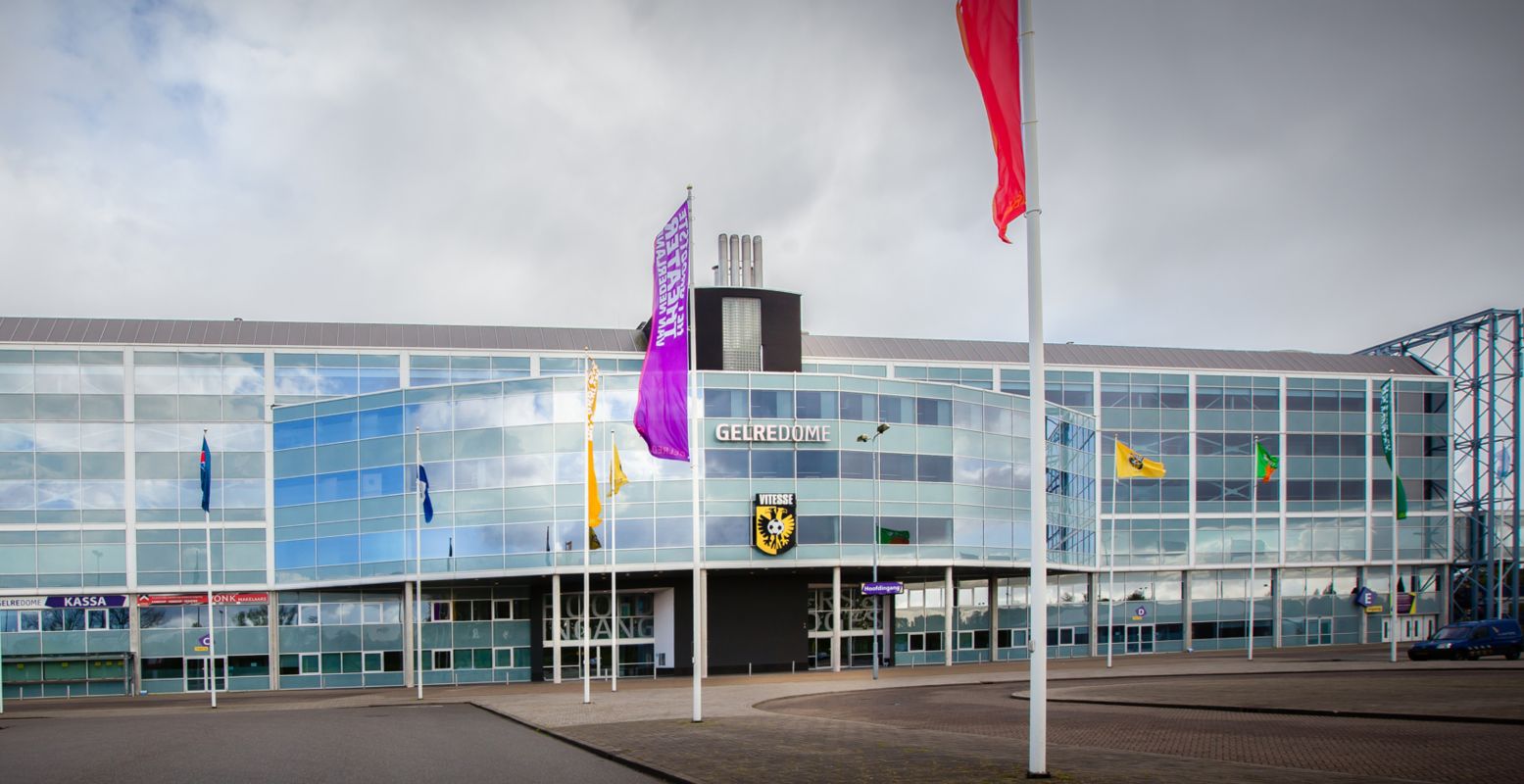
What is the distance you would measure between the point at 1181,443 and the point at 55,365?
209ft

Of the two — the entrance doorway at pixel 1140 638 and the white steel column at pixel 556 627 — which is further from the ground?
the white steel column at pixel 556 627

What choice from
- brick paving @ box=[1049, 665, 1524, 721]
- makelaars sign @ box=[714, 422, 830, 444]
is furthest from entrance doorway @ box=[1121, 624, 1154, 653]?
makelaars sign @ box=[714, 422, 830, 444]

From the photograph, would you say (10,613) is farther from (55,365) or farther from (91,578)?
(55,365)

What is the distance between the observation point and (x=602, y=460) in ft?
179

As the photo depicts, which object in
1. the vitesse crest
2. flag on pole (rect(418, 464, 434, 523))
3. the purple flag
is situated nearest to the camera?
the purple flag

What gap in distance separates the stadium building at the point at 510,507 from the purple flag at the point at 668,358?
20600mm

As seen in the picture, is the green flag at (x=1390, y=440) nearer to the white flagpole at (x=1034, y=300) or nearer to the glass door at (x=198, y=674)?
the white flagpole at (x=1034, y=300)

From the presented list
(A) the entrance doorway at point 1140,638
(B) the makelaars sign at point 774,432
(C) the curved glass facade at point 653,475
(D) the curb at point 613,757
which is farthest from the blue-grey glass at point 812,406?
(A) the entrance doorway at point 1140,638

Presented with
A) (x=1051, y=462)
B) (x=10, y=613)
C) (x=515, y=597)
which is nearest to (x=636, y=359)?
(x=515, y=597)

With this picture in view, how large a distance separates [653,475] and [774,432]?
18.8 ft

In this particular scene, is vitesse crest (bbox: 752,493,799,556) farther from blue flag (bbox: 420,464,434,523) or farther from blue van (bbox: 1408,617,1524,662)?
blue van (bbox: 1408,617,1524,662)

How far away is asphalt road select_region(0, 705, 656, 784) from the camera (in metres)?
19.9

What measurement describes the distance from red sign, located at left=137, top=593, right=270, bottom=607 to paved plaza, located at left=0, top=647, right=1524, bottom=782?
10121 mm

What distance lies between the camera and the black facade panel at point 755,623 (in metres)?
56.8
